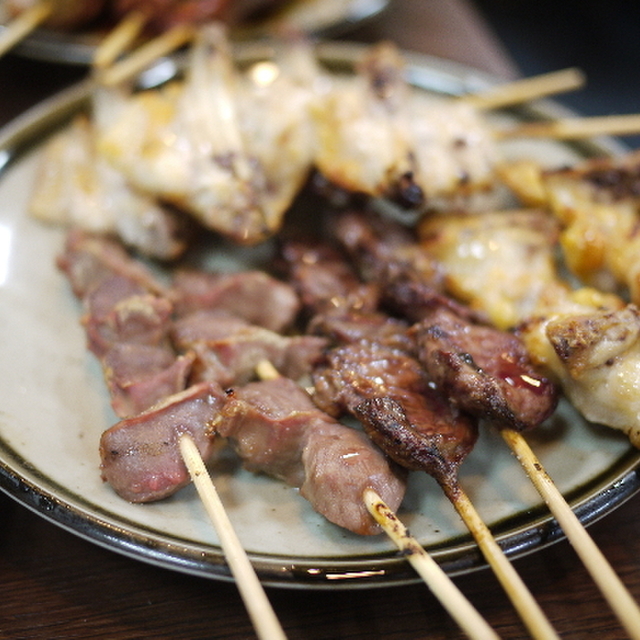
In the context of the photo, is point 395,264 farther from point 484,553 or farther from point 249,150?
point 484,553

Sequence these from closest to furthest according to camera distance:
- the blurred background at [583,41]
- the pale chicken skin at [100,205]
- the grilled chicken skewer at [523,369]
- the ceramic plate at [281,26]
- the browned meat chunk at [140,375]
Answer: the grilled chicken skewer at [523,369] < the browned meat chunk at [140,375] < the pale chicken skin at [100,205] < the ceramic plate at [281,26] < the blurred background at [583,41]

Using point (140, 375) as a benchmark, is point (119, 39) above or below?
above

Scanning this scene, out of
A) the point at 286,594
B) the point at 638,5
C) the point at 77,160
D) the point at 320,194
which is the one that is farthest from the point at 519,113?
the point at 638,5

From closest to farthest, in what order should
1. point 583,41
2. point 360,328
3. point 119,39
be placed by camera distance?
point 360,328, point 119,39, point 583,41

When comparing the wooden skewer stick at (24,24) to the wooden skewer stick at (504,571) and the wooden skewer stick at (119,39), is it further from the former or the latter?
the wooden skewer stick at (504,571)

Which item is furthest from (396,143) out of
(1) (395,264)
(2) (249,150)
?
(2) (249,150)

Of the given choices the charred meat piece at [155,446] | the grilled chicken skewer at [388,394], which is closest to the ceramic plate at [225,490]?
the charred meat piece at [155,446]

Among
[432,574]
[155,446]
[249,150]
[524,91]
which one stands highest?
[249,150]
